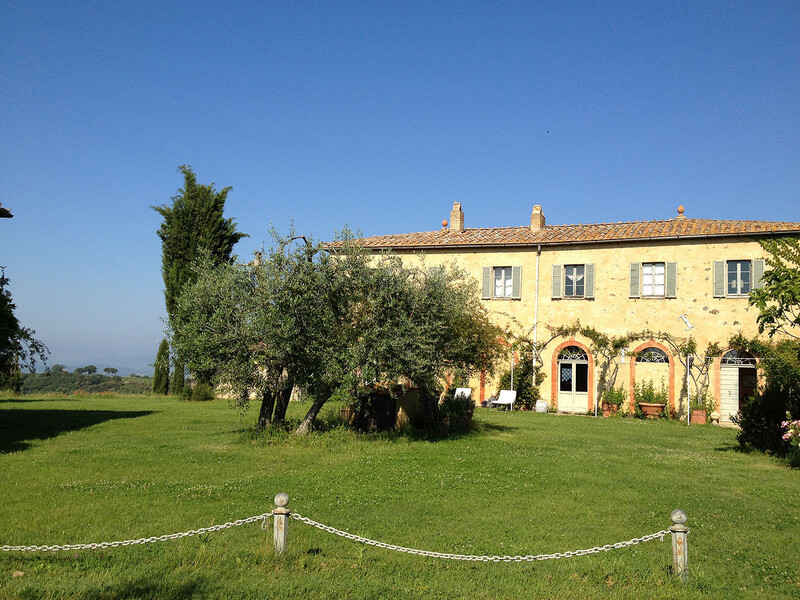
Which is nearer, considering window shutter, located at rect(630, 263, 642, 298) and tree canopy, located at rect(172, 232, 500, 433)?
tree canopy, located at rect(172, 232, 500, 433)

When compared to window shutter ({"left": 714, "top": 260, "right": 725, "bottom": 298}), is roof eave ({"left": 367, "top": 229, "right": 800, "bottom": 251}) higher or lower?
higher

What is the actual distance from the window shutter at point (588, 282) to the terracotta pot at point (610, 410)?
4.17m

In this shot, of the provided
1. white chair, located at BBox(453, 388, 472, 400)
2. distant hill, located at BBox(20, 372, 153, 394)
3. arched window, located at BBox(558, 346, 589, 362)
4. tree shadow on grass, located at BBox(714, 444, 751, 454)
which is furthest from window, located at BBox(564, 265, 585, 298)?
distant hill, located at BBox(20, 372, 153, 394)

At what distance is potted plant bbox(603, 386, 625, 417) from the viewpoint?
24.1m

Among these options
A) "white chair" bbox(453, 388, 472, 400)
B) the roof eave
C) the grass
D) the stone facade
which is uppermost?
A: the roof eave

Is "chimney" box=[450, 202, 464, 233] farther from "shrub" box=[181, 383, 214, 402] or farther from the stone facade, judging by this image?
"shrub" box=[181, 383, 214, 402]

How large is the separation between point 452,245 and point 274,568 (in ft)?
70.0

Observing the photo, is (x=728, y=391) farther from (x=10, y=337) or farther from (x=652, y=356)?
(x=10, y=337)

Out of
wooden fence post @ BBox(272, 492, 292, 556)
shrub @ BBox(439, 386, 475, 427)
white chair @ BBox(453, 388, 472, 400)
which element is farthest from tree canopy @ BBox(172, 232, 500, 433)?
wooden fence post @ BBox(272, 492, 292, 556)

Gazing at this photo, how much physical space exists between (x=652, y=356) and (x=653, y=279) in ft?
9.38

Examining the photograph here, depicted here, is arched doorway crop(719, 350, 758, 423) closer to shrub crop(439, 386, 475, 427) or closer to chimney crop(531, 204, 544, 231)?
chimney crop(531, 204, 544, 231)

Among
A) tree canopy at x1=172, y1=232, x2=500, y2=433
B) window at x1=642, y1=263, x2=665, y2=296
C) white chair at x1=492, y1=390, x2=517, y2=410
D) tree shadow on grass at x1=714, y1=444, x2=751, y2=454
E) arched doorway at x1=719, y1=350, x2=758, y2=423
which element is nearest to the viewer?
tree canopy at x1=172, y1=232, x2=500, y2=433

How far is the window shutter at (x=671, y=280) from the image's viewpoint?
78.3 ft

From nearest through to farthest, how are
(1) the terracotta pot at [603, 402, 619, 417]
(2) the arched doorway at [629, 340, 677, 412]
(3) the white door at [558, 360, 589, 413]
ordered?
1. (2) the arched doorway at [629, 340, 677, 412]
2. (1) the terracotta pot at [603, 402, 619, 417]
3. (3) the white door at [558, 360, 589, 413]
